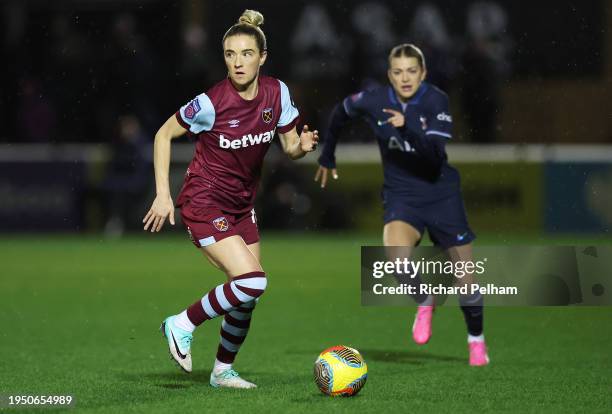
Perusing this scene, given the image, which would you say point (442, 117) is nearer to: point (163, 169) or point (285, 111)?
point (285, 111)

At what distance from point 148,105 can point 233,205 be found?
12.4 meters

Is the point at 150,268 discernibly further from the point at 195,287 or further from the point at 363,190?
the point at 363,190

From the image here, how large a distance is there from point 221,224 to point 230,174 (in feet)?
1.00

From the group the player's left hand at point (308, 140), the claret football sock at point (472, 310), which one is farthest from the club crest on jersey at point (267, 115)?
the claret football sock at point (472, 310)

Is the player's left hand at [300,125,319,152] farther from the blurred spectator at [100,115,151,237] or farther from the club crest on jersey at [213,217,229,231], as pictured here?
the blurred spectator at [100,115,151,237]

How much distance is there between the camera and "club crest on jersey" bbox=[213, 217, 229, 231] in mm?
6910

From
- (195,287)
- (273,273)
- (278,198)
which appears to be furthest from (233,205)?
(278,198)

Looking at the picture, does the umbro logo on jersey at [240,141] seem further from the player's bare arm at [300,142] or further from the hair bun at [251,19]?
the hair bun at [251,19]

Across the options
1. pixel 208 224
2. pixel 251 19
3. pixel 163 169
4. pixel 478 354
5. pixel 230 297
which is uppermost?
pixel 251 19

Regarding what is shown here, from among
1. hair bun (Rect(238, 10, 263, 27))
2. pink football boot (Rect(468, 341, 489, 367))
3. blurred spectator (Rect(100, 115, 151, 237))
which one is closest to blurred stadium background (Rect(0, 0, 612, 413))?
blurred spectator (Rect(100, 115, 151, 237))

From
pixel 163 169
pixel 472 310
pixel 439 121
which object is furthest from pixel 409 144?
pixel 163 169

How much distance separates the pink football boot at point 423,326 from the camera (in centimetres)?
843

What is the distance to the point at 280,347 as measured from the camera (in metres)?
8.91

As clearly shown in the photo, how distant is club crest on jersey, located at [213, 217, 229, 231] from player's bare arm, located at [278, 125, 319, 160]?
60cm
